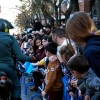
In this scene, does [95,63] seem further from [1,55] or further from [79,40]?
[1,55]

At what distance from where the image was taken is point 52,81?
497 centimetres

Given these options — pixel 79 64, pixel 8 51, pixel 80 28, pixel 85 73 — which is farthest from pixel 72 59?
pixel 8 51

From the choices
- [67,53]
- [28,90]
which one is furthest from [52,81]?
[28,90]

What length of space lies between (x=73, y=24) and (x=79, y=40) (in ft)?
0.50

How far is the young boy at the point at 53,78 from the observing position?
4.96 metres

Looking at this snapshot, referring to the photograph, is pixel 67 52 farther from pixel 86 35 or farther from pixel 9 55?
pixel 86 35

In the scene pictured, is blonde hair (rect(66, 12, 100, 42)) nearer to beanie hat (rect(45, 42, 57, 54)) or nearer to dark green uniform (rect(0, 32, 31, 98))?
beanie hat (rect(45, 42, 57, 54))

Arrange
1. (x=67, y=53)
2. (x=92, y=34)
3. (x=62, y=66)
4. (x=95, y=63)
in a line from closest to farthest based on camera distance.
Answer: (x=95, y=63)
(x=92, y=34)
(x=67, y=53)
(x=62, y=66)

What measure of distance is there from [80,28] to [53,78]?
8.29ft

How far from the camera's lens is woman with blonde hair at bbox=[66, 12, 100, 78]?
2.38m

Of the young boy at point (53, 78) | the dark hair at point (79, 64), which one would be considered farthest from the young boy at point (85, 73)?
the young boy at point (53, 78)

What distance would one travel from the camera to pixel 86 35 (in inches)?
99.1

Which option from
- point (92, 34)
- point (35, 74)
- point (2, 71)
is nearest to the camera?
point (92, 34)

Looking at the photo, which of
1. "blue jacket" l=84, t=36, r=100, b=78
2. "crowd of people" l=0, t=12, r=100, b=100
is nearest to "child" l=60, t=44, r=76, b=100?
"crowd of people" l=0, t=12, r=100, b=100
